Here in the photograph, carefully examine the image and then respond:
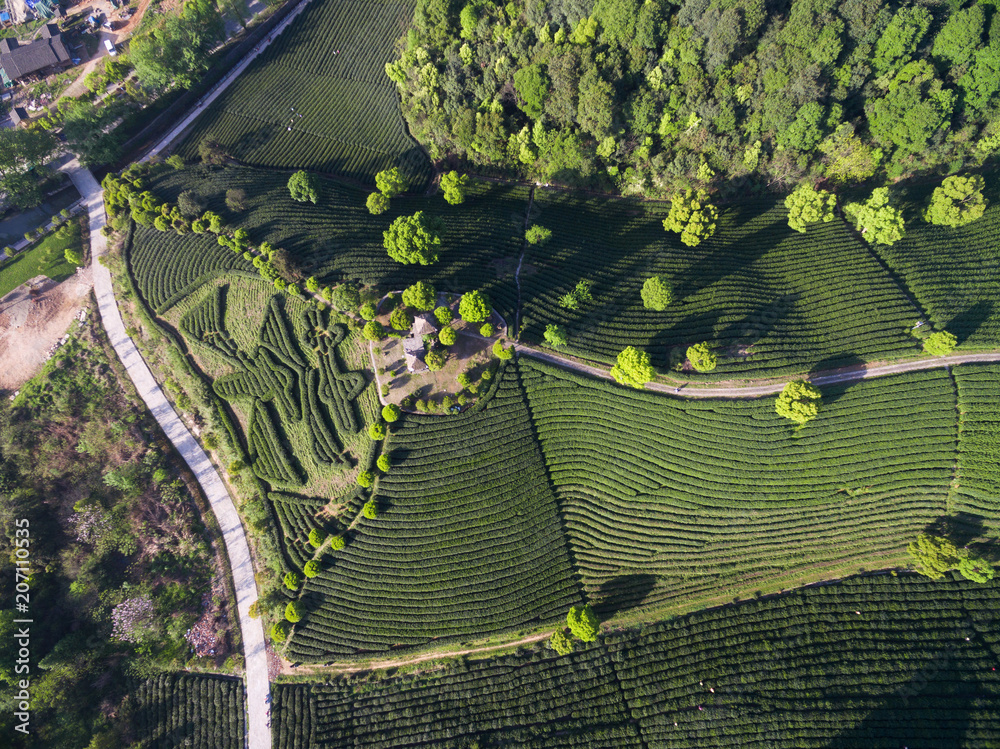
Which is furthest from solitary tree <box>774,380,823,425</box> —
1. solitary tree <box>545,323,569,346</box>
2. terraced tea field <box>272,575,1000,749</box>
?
solitary tree <box>545,323,569,346</box>

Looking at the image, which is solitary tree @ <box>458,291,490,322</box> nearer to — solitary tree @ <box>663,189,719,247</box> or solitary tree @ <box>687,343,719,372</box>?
solitary tree @ <box>687,343,719,372</box>

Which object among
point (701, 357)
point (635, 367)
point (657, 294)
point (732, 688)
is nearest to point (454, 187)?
point (657, 294)

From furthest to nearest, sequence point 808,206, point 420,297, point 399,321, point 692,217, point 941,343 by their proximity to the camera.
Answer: point 808,206
point 692,217
point 399,321
point 420,297
point 941,343

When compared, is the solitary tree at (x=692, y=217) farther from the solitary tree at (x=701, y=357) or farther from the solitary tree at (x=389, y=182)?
the solitary tree at (x=389, y=182)

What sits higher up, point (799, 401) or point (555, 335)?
point (555, 335)

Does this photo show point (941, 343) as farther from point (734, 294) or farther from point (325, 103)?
point (325, 103)

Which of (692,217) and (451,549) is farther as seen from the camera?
(692,217)

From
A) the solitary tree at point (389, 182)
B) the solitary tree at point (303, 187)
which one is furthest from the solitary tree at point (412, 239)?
the solitary tree at point (303, 187)

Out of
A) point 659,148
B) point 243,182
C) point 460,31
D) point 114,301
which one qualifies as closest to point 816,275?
point 659,148
